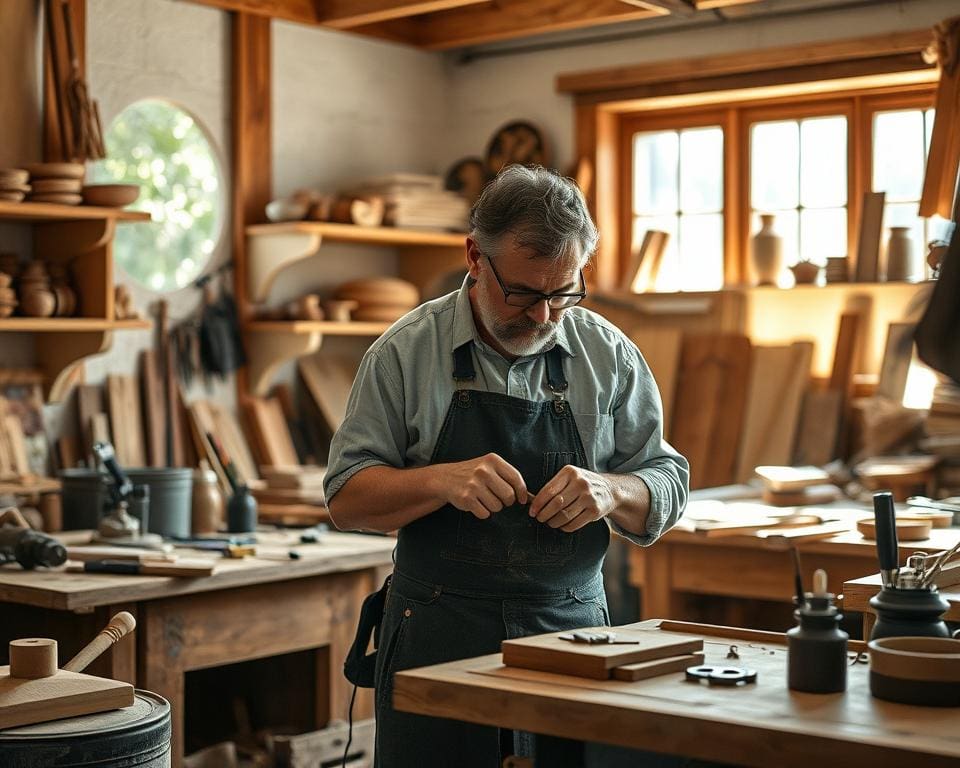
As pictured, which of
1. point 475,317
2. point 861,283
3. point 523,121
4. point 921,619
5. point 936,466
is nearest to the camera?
point 921,619

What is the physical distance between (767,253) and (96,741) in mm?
4044

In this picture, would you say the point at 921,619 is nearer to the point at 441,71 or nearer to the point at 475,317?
the point at 475,317

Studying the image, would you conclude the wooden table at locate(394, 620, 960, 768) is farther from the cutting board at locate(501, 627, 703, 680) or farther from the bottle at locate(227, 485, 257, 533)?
the bottle at locate(227, 485, 257, 533)

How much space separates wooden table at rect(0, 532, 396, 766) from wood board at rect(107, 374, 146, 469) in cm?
125

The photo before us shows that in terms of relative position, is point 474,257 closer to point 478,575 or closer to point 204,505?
point 478,575

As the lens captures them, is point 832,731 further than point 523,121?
No

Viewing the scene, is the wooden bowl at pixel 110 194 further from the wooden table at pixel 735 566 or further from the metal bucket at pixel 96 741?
the metal bucket at pixel 96 741

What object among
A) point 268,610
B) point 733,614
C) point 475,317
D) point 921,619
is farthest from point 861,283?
point 921,619

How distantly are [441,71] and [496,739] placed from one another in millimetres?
4924

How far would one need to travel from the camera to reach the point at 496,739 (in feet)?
9.01

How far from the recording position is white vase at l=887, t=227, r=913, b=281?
5.79 meters

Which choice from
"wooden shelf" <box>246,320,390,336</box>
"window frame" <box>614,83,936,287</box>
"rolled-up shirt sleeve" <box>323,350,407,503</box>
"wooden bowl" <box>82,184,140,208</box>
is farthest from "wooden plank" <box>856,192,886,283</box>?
"rolled-up shirt sleeve" <box>323,350,407,503</box>

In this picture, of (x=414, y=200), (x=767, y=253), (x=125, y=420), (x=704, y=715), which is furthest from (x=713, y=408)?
(x=704, y=715)

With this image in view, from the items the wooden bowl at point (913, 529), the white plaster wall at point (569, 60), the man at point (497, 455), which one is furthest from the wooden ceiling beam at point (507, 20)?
the man at point (497, 455)
